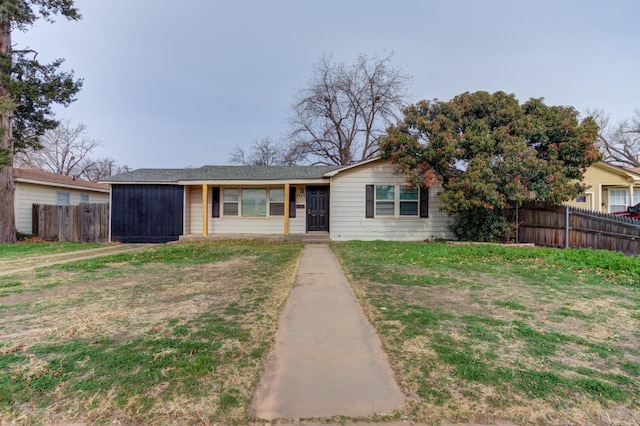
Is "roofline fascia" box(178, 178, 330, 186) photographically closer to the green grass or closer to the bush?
the bush

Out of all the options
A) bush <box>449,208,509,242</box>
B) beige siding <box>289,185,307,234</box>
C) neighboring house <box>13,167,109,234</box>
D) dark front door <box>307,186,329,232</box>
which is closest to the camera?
bush <box>449,208,509,242</box>

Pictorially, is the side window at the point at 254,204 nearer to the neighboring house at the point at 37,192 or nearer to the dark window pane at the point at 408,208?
the dark window pane at the point at 408,208

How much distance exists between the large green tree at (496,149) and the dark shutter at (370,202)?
1827 millimetres

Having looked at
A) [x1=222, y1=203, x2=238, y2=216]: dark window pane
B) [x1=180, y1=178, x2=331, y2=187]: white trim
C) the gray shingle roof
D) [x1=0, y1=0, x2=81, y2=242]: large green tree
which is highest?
[x1=0, y1=0, x2=81, y2=242]: large green tree

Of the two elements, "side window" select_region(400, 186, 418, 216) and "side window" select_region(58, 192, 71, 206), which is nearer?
"side window" select_region(400, 186, 418, 216)

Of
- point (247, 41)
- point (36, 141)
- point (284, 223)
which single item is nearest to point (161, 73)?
point (247, 41)

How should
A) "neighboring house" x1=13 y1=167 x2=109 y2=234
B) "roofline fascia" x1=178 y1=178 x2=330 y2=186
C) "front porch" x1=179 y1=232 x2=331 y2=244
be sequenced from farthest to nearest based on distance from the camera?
"neighboring house" x1=13 y1=167 x2=109 y2=234 → "roofline fascia" x1=178 y1=178 x2=330 y2=186 → "front porch" x1=179 y1=232 x2=331 y2=244

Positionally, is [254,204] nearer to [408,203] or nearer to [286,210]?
[286,210]

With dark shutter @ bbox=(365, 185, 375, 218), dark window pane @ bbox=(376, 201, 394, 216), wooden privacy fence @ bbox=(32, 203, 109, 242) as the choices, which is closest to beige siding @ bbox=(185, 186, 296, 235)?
dark shutter @ bbox=(365, 185, 375, 218)

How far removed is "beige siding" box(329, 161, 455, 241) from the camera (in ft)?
40.9

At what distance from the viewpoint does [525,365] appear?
2.51 meters

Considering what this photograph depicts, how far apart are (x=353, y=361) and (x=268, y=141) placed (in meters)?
32.9

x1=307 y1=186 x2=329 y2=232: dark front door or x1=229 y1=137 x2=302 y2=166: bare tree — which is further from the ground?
x1=229 y1=137 x2=302 y2=166: bare tree

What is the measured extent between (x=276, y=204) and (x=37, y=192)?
1154 centimetres
